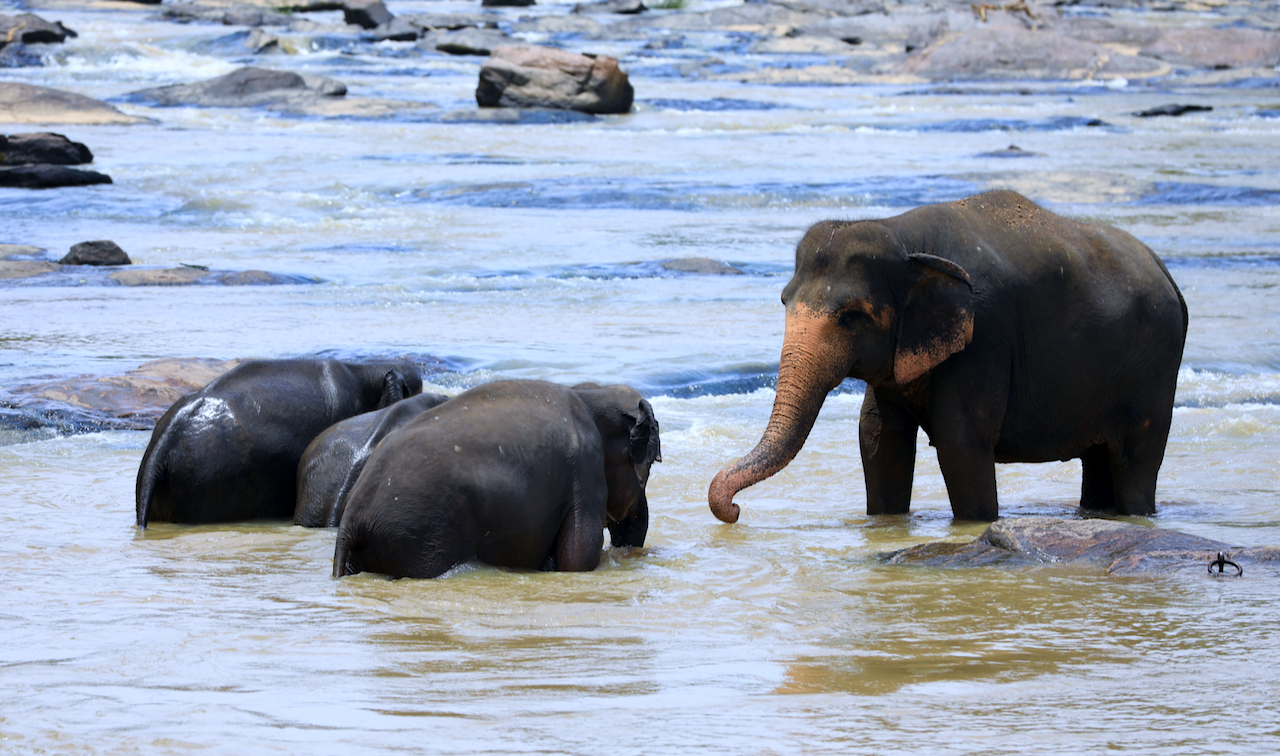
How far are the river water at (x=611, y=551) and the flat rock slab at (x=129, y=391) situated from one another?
38cm

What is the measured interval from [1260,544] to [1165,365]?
139cm

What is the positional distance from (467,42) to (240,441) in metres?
44.1

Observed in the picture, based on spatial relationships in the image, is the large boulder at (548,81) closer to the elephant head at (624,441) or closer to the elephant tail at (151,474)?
the elephant tail at (151,474)

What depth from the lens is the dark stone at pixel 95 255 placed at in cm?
1683

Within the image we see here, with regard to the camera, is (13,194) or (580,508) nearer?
(580,508)

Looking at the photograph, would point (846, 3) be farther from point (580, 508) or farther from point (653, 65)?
point (580, 508)

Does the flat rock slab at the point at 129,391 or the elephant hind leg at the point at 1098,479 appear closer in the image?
the elephant hind leg at the point at 1098,479

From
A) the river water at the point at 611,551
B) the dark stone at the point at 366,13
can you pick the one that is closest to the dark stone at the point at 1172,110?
the river water at the point at 611,551

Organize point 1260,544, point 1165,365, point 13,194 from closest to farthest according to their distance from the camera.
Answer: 1. point 1260,544
2. point 1165,365
3. point 13,194

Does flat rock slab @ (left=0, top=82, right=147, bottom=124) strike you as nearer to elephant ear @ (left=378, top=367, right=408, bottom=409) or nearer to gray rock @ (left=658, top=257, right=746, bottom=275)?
gray rock @ (left=658, top=257, right=746, bottom=275)

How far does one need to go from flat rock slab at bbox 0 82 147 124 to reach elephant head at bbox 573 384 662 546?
2925cm

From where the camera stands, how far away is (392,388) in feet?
26.9

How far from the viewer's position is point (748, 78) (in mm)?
45906

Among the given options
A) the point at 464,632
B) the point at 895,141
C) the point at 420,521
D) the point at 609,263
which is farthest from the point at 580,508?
the point at 895,141
